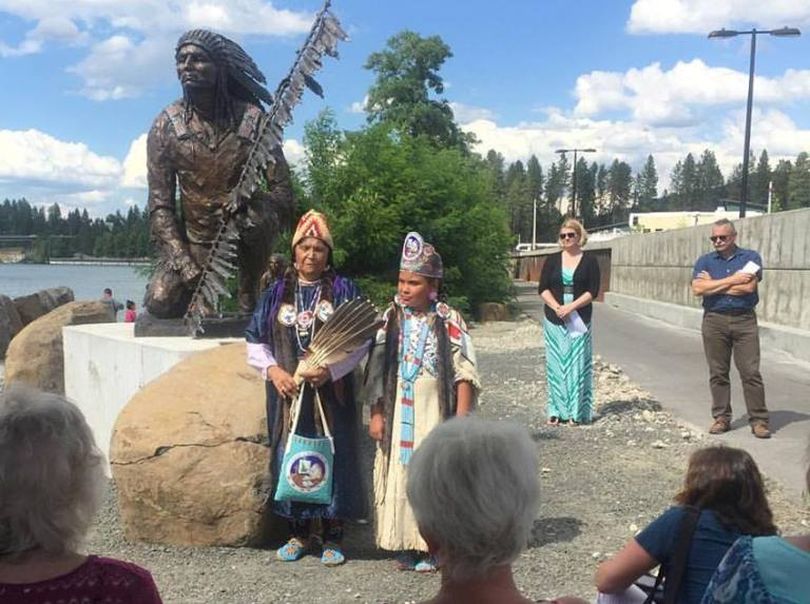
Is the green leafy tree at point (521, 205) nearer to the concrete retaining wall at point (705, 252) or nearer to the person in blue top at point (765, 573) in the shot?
the concrete retaining wall at point (705, 252)

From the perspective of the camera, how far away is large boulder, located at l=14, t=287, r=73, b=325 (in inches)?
888

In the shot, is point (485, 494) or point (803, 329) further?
point (803, 329)

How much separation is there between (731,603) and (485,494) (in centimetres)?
52

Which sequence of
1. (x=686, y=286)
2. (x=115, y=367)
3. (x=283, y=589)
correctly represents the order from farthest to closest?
1. (x=686, y=286)
2. (x=115, y=367)
3. (x=283, y=589)

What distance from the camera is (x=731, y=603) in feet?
5.45

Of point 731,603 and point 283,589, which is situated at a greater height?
point 731,603

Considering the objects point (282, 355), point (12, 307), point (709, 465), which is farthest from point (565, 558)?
point (12, 307)

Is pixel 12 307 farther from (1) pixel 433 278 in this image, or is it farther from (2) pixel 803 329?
(1) pixel 433 278

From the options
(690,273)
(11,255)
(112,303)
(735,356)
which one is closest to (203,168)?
(735,356)

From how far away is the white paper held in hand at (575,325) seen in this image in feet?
26.8

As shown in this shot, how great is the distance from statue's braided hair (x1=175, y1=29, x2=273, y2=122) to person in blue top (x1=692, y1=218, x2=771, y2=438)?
3.96m

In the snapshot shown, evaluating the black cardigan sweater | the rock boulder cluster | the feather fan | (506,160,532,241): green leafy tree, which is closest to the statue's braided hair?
the feather fan

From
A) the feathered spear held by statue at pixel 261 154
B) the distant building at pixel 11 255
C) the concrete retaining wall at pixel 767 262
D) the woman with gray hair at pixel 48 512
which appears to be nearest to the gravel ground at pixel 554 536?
the feathered spear held by statue at pixel 261 154

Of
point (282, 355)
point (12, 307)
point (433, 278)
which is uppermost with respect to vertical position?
point (433, 278)
